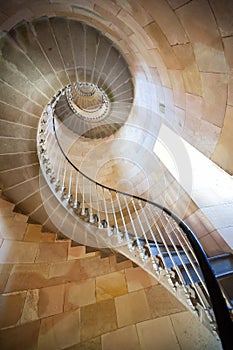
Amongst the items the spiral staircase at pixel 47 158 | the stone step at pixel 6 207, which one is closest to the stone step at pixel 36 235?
the spiral staircase at pixel 47 158

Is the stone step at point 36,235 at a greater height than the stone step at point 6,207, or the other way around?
the stone step at point 6,207

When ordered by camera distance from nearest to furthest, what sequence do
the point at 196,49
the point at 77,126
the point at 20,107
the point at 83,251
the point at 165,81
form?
the point at 196,49, the point at 165,81, the point at 20,107, the point at 83,251, the point at 77,126

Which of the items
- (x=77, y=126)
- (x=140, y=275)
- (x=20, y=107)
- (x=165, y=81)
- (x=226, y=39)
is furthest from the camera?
(x=77, y=126)

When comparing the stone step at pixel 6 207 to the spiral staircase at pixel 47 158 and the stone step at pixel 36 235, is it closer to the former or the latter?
the spiral staircase at pixel 47 158

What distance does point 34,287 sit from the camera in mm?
2148

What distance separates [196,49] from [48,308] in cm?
319

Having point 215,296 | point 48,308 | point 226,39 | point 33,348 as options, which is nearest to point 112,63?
point 226,39

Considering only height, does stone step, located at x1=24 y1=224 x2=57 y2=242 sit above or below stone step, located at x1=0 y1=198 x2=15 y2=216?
below

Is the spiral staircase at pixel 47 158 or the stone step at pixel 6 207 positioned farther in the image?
the stone step at pixel 6 207

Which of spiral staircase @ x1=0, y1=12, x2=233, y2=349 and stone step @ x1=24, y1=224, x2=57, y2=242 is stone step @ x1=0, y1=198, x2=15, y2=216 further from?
stone step @ x1=24, y1=224, x2=57, y2=242

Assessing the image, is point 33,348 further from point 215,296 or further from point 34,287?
point 215,296

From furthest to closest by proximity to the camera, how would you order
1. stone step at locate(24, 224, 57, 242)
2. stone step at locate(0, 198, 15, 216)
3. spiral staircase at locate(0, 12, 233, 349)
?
stone step at locate(24, 224, 57, 242), stone step at locate(0, 198, 15, 216), spiral staircase at locate(0, 12, 233, 349)

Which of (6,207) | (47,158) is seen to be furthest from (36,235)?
(47,158)

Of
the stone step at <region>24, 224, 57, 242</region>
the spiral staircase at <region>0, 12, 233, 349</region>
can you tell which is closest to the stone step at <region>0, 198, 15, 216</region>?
the spiral staircase at <region>0, 12, 233, 349</region>
